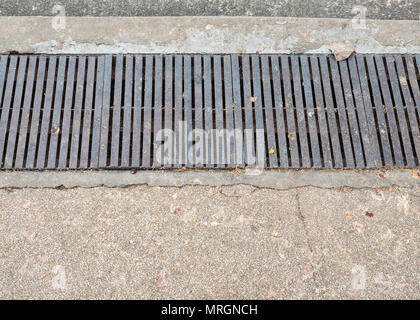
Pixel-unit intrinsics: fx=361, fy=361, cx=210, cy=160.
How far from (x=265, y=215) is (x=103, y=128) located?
160cm

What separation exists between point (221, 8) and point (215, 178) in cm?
184

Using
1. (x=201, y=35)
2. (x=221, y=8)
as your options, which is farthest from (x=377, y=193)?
(x=221, y=8)

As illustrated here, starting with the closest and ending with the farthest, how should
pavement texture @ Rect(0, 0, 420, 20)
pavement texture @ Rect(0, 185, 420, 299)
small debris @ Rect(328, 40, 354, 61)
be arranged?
pavement texture @ Rect(0, 185, 420, 299)
small debris @ Rect(328, 40, 354, 61)
pavement texture @ Rect(0, 0, 420, 20)

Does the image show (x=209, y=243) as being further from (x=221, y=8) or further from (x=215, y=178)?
(x=221, y=8)

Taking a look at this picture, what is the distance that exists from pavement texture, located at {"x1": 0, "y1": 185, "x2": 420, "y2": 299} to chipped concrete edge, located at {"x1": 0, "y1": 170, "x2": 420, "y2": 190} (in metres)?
0.06

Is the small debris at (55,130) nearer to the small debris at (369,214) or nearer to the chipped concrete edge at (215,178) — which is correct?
the chipped concrete edge at (215,178)

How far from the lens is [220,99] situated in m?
3.31

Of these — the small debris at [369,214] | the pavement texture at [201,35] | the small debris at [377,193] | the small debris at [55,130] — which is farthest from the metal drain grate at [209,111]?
the small debris at [369,214]

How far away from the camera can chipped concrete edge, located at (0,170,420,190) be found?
3.05 meters

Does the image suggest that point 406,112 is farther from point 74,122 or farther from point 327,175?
point 74,122

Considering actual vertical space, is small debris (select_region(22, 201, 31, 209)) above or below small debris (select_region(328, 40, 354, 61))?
below

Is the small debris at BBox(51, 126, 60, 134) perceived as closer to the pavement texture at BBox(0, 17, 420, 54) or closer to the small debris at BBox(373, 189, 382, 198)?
the pavement texture at BBox(0, 17, 420, 54)

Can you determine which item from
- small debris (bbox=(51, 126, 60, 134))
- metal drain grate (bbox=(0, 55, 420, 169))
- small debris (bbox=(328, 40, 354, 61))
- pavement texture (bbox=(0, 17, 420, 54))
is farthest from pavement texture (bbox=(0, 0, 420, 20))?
small debris (bbox=(51, 126, 60, 134))

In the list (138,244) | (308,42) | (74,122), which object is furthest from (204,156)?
(308,42)
